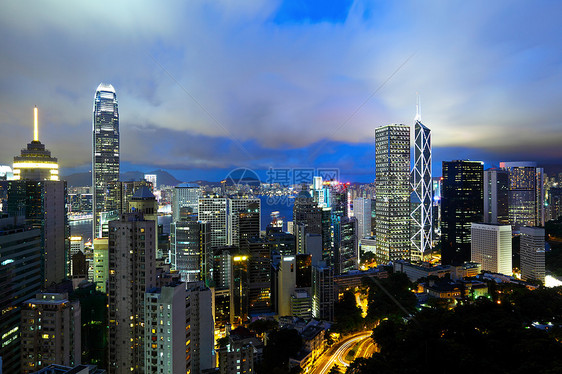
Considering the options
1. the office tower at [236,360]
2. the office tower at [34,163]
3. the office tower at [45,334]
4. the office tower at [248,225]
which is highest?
the office tower at [34,163]

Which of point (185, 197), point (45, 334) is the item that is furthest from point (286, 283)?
point (185, 197)

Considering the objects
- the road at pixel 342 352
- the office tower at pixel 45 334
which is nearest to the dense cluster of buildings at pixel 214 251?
the office tower at pixel 45 334

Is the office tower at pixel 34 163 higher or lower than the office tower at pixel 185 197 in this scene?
higher

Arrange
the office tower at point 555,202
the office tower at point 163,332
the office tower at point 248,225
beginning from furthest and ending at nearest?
the office tower at point 555,202, the office tower at point 248,225, the office tower at point 163,332

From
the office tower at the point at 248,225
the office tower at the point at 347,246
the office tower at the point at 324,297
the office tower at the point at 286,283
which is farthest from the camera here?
the office tower at the point at 347,246

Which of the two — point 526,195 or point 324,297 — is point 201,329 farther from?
point 526,195

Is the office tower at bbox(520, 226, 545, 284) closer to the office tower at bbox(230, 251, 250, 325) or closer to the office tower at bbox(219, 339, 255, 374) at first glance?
the office tower at bbox(230, 251, 250, 325)

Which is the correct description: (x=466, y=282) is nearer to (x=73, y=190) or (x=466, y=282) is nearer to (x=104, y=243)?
(x=104, y=243)

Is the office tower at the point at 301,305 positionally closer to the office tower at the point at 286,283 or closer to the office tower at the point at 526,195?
the office tower at the point at 286,283
